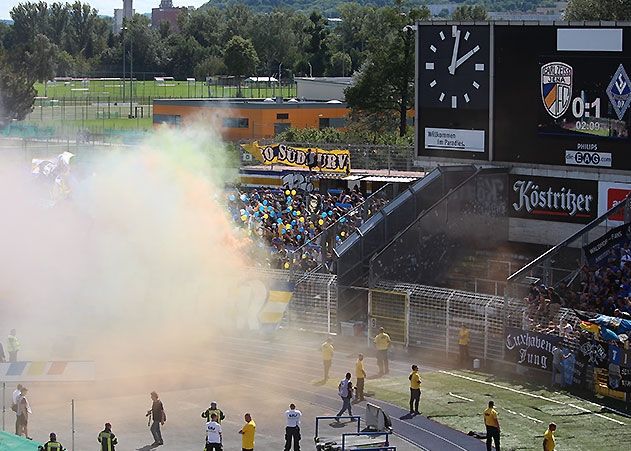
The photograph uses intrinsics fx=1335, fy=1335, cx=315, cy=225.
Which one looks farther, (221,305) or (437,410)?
(221,305)

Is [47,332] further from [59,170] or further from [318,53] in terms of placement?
[318,53]

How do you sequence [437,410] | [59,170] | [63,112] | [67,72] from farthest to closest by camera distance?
[67,72], [63,112], [59,170], [437,410]

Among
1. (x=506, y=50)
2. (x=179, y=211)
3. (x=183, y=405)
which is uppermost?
(x=506, y=50)

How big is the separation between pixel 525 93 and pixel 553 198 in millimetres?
3418

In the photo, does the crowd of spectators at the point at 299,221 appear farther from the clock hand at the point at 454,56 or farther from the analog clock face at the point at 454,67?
the clock hand at the point at 454,56

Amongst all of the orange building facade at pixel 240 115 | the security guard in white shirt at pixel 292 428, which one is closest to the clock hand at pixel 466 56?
the security guard in white shirt at pixel 292 428

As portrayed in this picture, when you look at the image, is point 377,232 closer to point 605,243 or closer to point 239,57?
point 605,243

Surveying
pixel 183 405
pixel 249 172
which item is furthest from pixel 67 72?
pixel 183 405

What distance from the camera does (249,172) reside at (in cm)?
5678

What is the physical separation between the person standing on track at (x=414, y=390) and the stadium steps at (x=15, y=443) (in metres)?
8.63

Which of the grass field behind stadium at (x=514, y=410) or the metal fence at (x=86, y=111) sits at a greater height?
the metal fence at (x=86, y=111)

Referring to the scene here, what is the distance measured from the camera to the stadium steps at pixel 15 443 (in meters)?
26.0

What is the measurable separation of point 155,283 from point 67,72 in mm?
111009

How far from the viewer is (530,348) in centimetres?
3362
